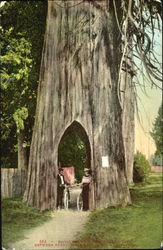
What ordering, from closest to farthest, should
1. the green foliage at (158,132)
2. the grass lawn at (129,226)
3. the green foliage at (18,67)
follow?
the grass lawn at (129,226)
the green foliage at (158,132)
the green foliage at (18,67)

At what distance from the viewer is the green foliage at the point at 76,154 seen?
7.54 ft

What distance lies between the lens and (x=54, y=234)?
86.7 inches

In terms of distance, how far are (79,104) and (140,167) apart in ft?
1.34

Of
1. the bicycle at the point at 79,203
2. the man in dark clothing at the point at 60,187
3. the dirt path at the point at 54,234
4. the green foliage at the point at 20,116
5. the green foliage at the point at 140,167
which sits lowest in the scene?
the dirt path at the point at 54,234

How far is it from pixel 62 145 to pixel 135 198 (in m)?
0.43

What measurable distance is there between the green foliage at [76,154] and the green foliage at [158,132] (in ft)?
1.09

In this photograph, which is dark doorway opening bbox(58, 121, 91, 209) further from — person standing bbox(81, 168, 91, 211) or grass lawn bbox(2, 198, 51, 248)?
grass lawn bbox(2, 198, 51, 248)

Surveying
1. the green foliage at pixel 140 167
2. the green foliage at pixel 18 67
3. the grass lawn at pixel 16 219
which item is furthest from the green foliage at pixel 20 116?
the green foliage at pixel 140 167

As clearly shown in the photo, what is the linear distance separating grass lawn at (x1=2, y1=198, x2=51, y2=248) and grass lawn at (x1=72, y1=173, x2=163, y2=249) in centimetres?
22

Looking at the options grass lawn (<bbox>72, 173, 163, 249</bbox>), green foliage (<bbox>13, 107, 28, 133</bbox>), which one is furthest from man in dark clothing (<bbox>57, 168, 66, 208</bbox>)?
green foliage (<bbox>13, 107, 28, 133</bbox>)

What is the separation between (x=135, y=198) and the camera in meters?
2.36

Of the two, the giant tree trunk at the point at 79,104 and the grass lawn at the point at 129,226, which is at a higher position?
the giant tree trunk at the point at 79,104

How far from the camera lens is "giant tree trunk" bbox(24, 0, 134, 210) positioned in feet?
7.56

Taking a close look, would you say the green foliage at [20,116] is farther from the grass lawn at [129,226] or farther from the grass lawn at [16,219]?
the grass lawn at [129,226]
